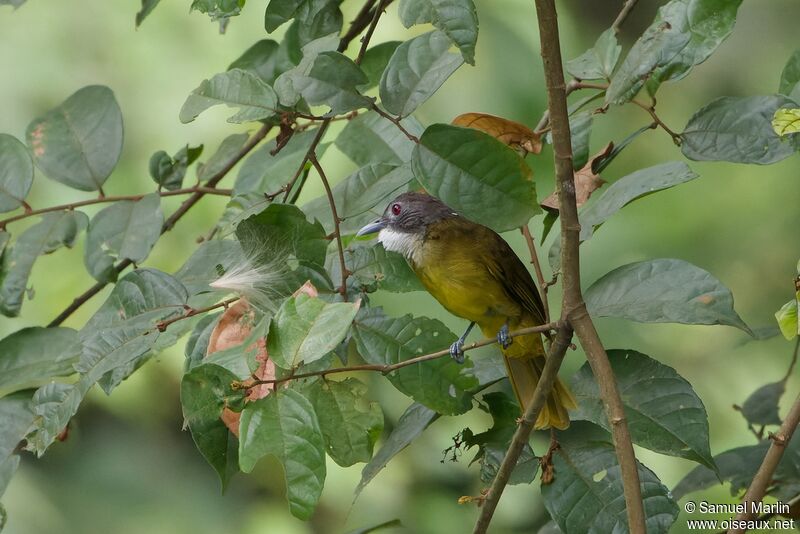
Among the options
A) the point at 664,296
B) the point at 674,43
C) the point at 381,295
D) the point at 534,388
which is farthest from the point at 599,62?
the point at 381,295

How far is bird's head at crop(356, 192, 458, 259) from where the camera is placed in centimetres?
244

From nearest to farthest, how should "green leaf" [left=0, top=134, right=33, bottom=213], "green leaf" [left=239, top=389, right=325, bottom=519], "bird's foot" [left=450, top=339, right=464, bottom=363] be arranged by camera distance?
"green leaf" [left=239, top=389, right=325, bottom=519]
"bird's foot" [left=450, top=339, right=464, bottom=363]
"green leaf" [left=0, top=134, right=33, bottom=213]

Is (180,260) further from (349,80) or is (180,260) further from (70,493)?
(349,80)

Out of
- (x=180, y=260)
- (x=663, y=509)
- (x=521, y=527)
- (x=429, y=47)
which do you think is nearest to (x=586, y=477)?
(x=663, y=509)

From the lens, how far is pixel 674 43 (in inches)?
66.2

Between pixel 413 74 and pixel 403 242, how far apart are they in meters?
0.81

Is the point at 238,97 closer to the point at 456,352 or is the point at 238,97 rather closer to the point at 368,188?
the point at 368,188

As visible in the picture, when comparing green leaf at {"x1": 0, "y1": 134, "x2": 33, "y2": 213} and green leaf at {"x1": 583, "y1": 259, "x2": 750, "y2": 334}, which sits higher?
green leaf at {"x1": 583, "y1": 259, "x2": 750, "y2": 334}

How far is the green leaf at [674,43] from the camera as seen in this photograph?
167 centimetres

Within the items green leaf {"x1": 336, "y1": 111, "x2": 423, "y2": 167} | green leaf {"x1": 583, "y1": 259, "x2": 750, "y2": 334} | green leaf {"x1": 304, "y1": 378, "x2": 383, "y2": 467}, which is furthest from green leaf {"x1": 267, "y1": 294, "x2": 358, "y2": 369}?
green leaf {"x1": 336, "y1": 111, "x2": 423, "y2": 167}

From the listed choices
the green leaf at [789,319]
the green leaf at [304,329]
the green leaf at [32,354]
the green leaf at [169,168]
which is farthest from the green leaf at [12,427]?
the green leaf at [789,319]

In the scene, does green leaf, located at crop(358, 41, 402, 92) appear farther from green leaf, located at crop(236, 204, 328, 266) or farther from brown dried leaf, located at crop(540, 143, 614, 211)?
green leaf, located at crop(236, 204, 328, 266)

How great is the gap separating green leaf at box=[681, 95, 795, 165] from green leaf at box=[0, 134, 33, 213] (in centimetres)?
142

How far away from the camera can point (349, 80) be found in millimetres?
1599
